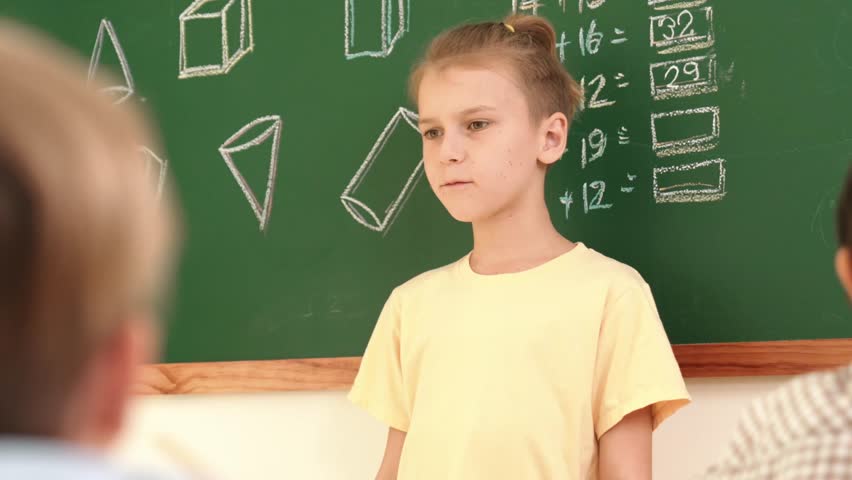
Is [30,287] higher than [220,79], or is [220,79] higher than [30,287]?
[220,79]

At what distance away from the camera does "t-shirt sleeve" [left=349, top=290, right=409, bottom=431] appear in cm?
211

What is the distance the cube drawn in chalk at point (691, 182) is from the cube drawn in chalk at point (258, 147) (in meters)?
0.86

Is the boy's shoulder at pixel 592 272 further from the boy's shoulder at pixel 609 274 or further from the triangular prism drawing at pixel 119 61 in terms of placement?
the triangular prism drawing at pixel 119 61

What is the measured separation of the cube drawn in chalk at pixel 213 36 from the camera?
2.50 m

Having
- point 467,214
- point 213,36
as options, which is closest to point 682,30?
point 467,214

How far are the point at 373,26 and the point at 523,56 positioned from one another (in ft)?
1.57

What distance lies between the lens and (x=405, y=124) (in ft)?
7.57

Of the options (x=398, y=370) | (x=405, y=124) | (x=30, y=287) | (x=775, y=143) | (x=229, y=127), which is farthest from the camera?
(x=229, y=127)

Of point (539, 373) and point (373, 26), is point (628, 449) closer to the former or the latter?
point (539, 373)

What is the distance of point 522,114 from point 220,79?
2.78 ft

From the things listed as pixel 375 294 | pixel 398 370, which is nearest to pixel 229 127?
pixel 375 294

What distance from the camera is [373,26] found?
7.73 feet

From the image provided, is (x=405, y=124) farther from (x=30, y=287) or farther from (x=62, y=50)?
(x=30, y=287)

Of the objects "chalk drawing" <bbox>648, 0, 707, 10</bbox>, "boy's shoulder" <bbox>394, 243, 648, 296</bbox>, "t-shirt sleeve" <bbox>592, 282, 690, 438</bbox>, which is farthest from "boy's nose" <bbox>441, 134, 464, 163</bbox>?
"chalk drawing" <bbox>648, 0, 707, 10</bbox>
